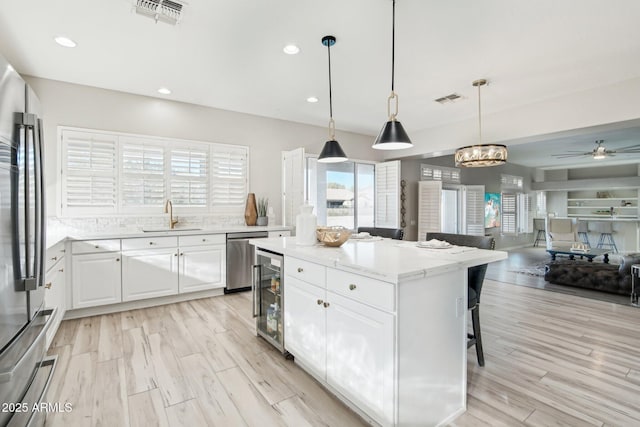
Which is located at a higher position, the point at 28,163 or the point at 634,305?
the point at 28,163

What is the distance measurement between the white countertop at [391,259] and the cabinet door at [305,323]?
0.75 feet

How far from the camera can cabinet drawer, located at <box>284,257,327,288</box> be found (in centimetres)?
203

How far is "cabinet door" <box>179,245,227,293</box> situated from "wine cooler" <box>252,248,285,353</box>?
4.94 feet

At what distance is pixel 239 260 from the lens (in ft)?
14.3

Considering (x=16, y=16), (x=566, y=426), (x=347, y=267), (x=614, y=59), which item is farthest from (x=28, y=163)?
(x=614, y=59)

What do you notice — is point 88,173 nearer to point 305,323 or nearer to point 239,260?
point 239,260

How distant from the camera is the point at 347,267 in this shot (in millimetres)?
1776

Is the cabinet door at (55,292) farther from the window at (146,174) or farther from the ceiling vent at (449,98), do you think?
the ceiling vent at (449,98)

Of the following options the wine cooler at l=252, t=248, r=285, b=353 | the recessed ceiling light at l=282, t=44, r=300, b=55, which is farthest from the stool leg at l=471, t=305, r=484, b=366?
the recessed ceiling light at l=282, t=44, r=300, b=55

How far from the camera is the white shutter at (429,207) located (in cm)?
664

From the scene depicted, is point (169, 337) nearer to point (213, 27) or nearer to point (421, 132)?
point (213, 27)

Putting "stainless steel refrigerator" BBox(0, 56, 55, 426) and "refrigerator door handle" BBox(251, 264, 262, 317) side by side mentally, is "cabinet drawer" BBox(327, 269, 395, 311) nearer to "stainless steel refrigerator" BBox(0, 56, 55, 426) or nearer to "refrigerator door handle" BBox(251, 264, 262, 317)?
"refrigerator door handle" BBox(251, 264, 262, 317)

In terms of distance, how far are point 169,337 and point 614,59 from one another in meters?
5.18

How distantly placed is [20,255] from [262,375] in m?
1.67
